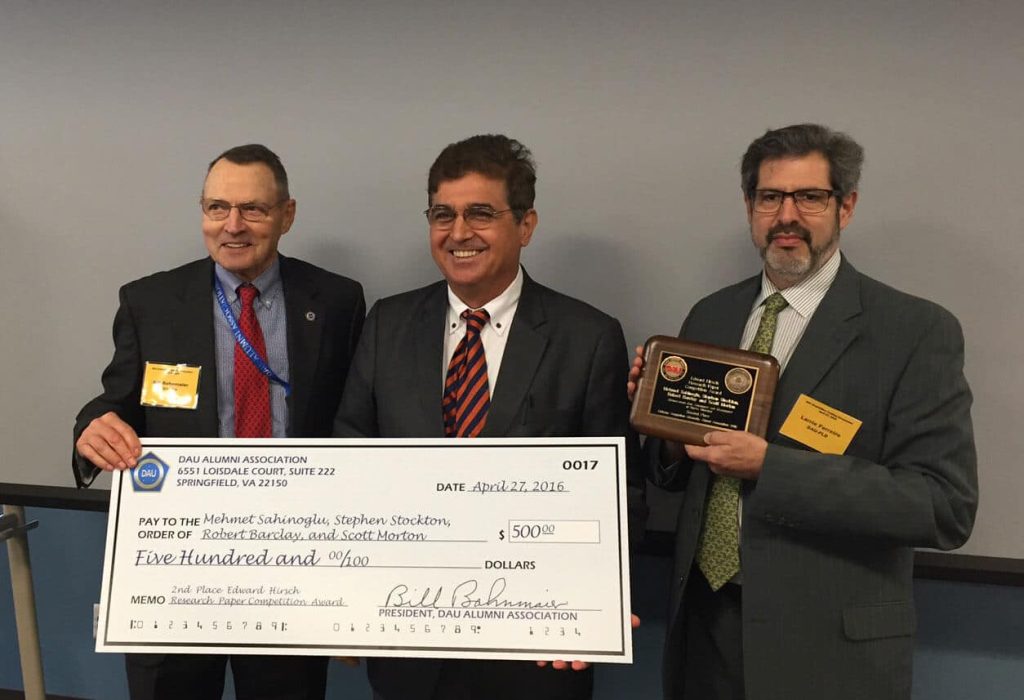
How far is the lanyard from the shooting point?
2045 millimetres

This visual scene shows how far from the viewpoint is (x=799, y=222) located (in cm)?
171

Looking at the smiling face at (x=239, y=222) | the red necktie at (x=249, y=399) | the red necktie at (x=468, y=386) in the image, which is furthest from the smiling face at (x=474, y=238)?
the red necktie at (x=249, y=399)

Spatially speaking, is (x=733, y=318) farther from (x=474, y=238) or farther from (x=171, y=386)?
(x=171, y=386)

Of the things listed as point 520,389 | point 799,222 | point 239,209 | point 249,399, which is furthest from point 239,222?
point 799,222

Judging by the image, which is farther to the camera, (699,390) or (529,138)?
(529,138)

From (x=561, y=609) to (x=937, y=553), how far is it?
4.44 ft

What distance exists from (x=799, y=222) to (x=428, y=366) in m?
0.95

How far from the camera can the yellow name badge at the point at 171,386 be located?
2014 millimetres

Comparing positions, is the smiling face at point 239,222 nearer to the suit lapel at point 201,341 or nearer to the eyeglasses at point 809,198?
the suit lapel at point 201,341

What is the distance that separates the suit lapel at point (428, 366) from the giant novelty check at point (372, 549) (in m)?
0.12

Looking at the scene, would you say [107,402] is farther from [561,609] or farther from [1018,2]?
[1018,2]

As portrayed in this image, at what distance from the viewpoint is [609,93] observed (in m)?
2.39

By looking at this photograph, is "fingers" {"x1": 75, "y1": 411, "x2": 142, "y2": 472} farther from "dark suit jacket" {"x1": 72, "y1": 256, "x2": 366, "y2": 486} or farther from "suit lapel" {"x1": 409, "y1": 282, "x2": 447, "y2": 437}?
"suit lapel" {"x1": 409, "y1": 282, "x2": 447, "y2": 437}

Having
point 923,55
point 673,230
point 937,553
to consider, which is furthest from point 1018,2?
point 937,553
